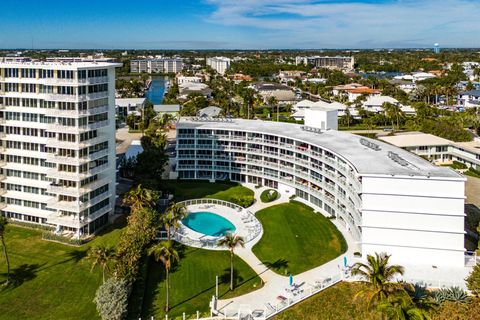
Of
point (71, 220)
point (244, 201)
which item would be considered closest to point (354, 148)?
point (244, 201)

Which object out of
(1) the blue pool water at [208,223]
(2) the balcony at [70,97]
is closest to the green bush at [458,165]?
(1) the blue pool water at [208,223]

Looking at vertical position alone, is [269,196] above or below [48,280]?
above

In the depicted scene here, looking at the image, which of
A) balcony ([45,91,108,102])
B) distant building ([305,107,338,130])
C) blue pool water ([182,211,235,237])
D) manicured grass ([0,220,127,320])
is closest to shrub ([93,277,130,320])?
manicured grass ([0,220,127,320])

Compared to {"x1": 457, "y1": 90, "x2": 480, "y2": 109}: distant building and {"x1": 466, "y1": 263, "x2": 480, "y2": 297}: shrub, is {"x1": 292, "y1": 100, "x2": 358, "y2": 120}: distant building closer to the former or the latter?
{"x1": 457, "y1": 90, "x2": 480, "y2": 109}: distant building

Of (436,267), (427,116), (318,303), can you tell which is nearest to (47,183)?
(318,303)

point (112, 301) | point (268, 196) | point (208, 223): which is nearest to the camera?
point (112, 301)

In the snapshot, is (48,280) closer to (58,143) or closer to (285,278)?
(58,143)
